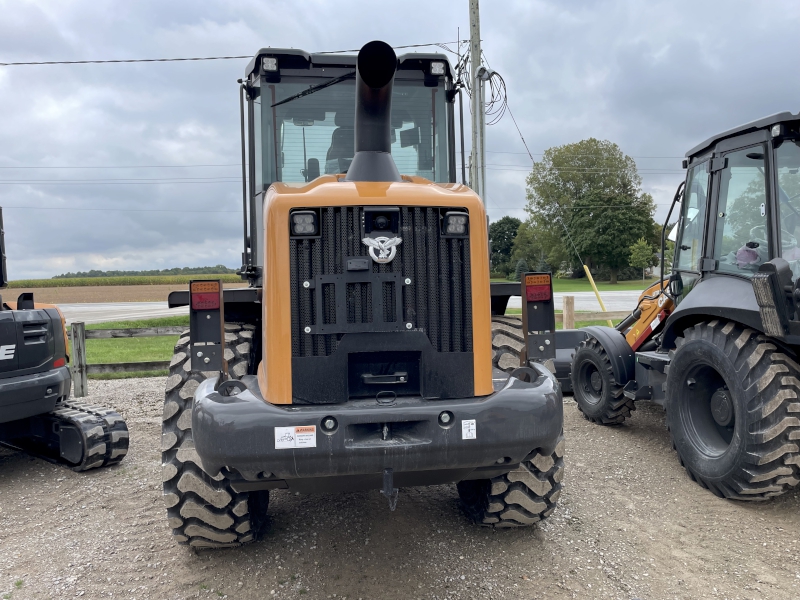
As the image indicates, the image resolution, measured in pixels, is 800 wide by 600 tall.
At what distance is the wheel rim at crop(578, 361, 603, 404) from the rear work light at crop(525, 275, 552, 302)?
343 centimetres

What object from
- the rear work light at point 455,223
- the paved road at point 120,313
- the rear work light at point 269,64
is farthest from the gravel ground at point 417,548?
the paved road at point 120,313

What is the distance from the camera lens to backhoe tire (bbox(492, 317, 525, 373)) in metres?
3.66

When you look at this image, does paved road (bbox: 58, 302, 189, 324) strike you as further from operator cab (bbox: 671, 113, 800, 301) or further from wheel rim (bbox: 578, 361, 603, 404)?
operator cab (bbox: 671, 113, 800, 301)

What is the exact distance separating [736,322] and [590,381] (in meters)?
2.35

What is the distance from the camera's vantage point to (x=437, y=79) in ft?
14.9

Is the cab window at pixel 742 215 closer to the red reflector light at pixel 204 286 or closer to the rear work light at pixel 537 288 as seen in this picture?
the rear work light at pixel 537 288

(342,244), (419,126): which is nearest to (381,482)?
(342,244)

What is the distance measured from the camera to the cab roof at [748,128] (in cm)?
436

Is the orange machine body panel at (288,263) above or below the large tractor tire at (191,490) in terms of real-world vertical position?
above

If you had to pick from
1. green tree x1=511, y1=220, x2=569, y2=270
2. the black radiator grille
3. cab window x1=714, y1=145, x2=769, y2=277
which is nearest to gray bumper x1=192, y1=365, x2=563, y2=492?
the black radiator grille

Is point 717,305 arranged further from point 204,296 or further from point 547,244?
point 547,244

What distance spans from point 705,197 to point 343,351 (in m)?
3.95

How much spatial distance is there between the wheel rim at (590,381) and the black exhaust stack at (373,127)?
4.04 m

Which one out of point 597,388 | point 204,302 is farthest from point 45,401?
point 597,388
